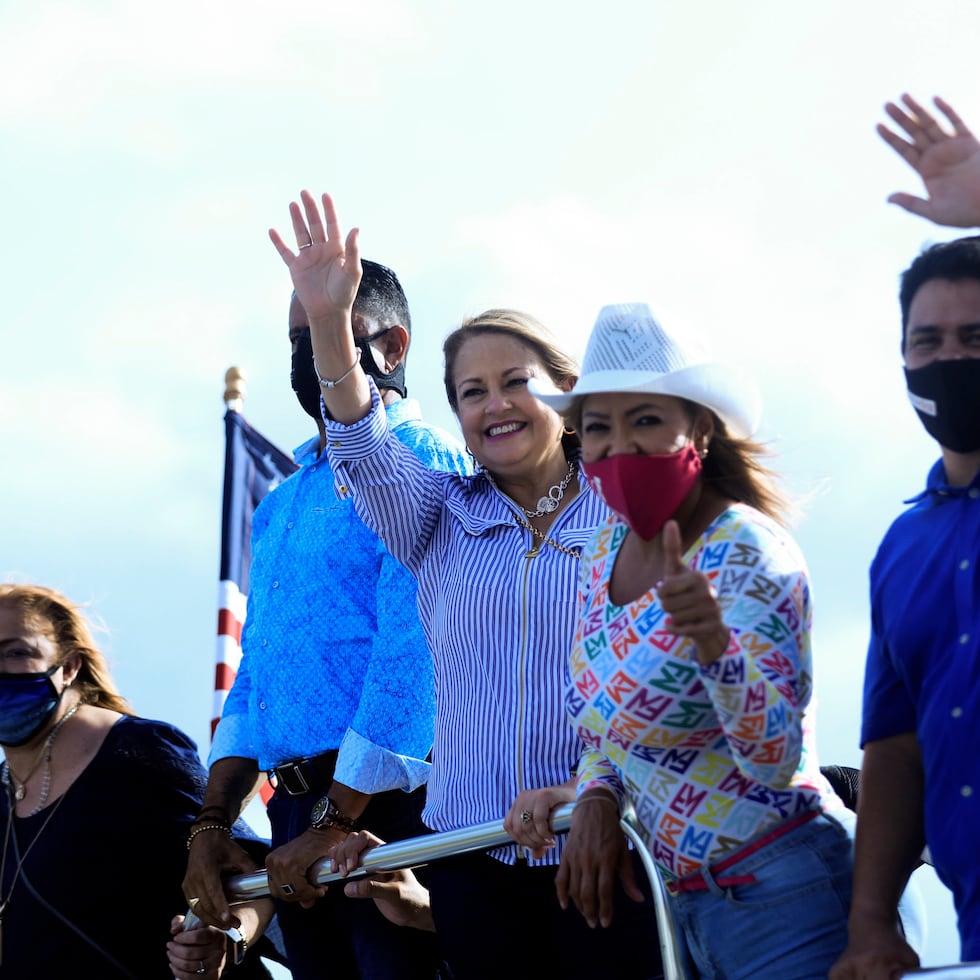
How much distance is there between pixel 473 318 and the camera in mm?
4031

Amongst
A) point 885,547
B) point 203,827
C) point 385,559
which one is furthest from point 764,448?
point 203,827

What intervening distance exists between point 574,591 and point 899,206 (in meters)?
1.10

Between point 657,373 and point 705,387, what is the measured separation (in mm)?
95

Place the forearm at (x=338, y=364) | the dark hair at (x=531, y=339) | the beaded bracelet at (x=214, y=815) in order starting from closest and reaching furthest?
the forearm at (x=338, y=364) → the dark hair at (x=531, y=339) → the beaded bracelet at (x=214, y=815)

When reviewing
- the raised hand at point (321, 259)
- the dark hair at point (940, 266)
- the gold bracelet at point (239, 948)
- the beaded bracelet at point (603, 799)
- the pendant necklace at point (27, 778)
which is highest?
the raised hand at point (321, 259)

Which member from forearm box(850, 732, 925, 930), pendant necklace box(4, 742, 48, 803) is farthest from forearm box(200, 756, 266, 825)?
forearm box(850, 732, 925, 930)

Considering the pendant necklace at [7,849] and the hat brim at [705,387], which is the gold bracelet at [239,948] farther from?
the hat brim at [705,387]

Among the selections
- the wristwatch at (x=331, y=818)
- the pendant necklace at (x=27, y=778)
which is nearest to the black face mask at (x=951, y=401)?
the wristwatch at (x=331, y=818)

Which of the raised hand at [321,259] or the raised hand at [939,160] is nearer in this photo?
the raised hand at [939,160]

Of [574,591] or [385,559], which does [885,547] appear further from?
[385,559]

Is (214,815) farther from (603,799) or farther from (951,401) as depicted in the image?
(951,401)

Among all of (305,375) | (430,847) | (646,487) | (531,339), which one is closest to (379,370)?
(305,375)

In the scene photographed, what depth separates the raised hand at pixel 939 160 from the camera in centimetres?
299

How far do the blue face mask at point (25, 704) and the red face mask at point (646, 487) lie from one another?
2932 mm
